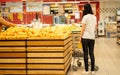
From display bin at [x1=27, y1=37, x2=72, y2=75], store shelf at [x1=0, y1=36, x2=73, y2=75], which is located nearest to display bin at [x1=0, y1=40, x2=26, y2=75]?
store shelf at [x1=0, y1=36, x2=73, y2=75]

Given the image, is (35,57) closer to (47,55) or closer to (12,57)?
(47,55)

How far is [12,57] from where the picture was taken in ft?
19.6

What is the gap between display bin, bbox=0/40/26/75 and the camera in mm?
5926

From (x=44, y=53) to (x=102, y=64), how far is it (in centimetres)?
302

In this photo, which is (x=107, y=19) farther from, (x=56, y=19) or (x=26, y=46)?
(x=26, y=46)

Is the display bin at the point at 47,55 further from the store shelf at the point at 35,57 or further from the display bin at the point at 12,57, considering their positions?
the display bin at the point at 12,57

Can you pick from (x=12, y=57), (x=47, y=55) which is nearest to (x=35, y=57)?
(x=47, y=55)

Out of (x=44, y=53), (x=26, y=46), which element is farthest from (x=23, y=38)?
(x=44, y=53)

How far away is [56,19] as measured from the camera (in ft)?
39.4

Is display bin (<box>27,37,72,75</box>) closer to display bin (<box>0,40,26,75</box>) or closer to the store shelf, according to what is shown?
the store shelf

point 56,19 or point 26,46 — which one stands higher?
point 56,19

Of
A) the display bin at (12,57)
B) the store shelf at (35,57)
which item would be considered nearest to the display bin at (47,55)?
the store shelf at (35,57)

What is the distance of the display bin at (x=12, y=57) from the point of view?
19.4 feet

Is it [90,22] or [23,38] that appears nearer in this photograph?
[23,38]
